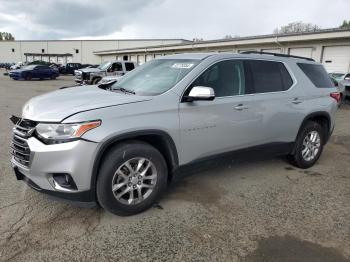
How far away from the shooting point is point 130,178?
3.34 metres

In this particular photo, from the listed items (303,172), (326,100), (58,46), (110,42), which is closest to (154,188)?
(303,172)

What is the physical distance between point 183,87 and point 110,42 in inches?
2690

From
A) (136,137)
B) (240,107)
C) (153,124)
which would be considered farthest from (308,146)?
(136,137)

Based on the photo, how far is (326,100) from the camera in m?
5.24

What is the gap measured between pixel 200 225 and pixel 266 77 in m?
2.36

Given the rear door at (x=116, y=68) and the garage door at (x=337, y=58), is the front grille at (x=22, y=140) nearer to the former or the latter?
the rear door at (x=116, y=68)

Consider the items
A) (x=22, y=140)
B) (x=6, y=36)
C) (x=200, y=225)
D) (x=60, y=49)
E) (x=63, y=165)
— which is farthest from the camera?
(x=6, y=36)

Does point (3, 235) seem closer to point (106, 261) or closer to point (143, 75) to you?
point (106, 261)

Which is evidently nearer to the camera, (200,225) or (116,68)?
(200,225)

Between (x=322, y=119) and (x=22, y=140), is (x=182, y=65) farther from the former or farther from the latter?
(x=322, y=119)

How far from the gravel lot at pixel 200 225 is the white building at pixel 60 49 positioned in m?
62.3

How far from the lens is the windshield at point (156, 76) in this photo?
12.2ft

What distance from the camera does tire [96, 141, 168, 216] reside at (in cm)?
314

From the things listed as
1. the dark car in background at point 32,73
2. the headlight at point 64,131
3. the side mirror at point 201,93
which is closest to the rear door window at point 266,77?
the side mirror at point 201,93
